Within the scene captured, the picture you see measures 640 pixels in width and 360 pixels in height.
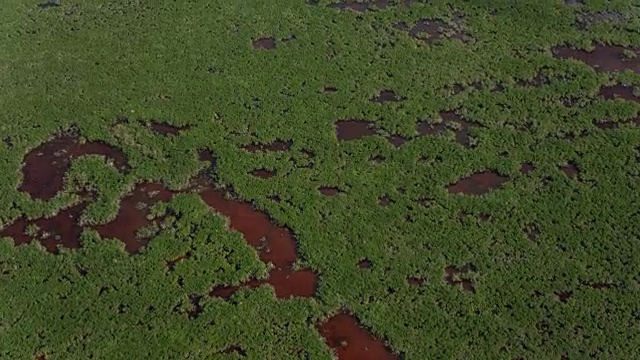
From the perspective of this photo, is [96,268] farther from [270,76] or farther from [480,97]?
[480,97]

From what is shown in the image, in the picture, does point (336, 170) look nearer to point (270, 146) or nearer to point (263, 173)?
point (263, 173)

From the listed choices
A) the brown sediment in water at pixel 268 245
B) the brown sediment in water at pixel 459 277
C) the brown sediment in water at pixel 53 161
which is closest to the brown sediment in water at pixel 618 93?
the brown sediment in water at pixel 459 277

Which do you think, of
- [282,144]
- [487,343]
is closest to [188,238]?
[282,144]

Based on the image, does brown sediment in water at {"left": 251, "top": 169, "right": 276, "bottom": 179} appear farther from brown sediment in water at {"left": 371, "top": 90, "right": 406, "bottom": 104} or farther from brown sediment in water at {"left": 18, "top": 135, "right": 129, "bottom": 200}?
brown sediment in water at {"left": 371, "top": 90, "right": 406, "bottom": 104}

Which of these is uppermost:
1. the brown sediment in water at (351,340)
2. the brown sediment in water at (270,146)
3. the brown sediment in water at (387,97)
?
the brown sediment in water at (387,97)

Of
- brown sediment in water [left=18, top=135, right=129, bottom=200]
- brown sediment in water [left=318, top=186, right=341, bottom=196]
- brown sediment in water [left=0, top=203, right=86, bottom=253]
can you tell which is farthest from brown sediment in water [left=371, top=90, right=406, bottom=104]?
brown sediment in water [left=0, top=203, right=86, bottom=253]

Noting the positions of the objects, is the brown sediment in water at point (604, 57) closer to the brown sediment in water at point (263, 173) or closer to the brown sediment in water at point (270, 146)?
the brown sediment in water at point (270, 146)

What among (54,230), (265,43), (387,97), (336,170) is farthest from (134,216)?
(265,43)
